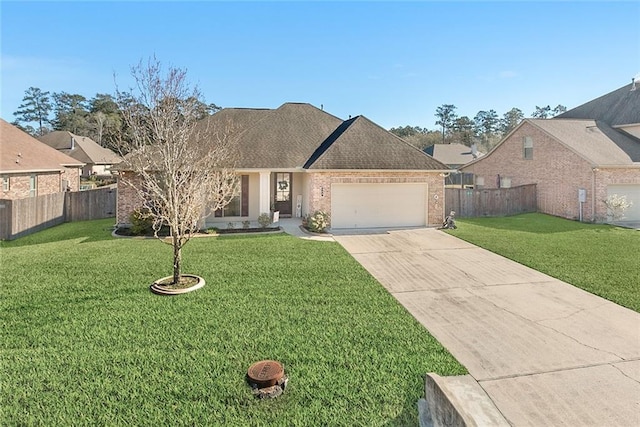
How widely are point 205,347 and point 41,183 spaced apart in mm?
20313

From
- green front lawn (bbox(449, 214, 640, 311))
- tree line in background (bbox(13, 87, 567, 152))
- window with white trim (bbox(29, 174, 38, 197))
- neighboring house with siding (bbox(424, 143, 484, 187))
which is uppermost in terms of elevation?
tree line in background (bbox(13, 87, 567, 152))

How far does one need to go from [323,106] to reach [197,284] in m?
17.6

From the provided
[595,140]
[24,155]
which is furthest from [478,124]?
[24,155]

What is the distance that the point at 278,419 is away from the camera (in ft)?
13.5

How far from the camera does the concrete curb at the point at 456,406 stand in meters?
3.57

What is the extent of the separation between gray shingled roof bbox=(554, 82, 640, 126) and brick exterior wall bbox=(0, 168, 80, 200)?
112 feet

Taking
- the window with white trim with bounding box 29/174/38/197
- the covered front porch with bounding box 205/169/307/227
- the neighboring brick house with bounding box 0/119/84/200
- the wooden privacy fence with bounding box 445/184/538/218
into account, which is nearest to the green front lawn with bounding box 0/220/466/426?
the covered front porch with bounding box 205/169/307/227

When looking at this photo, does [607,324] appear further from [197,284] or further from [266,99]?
[266,99]

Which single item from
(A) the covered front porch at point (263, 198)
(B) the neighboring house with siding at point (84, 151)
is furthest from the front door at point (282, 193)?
(B) the neighboring house with siding at point (84, 151)

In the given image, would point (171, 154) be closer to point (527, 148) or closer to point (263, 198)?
point (263, 198)

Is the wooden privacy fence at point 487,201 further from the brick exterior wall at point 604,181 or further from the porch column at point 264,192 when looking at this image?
the porch column at point 264,192

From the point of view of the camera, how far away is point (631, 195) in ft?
61.6

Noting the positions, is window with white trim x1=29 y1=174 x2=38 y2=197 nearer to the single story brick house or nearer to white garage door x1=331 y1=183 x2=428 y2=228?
the single story brick house

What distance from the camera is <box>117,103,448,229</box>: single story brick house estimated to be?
16016 millimetres
